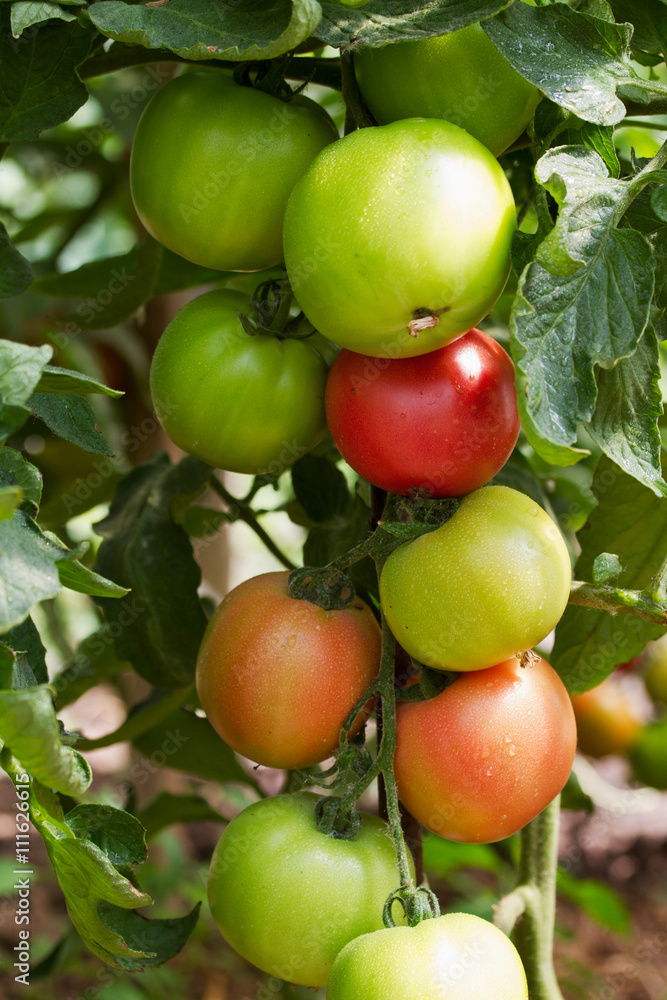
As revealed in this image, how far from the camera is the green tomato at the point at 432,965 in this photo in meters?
0.44

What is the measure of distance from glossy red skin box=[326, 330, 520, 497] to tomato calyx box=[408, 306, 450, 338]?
72 mm

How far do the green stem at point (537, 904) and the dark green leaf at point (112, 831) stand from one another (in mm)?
341

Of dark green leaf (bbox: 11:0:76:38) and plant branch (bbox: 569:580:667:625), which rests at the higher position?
dark green leaf (bbox: 11:0:76:38)

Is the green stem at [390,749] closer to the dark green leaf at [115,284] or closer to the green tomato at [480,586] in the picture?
the green tomato at [480,586]

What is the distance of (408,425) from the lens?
0.52 m

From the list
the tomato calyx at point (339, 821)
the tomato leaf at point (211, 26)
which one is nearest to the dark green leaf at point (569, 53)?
the tomato leaf at point (211, 26)

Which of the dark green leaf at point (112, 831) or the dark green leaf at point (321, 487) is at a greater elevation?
the dark green leaf at point (112, 831)

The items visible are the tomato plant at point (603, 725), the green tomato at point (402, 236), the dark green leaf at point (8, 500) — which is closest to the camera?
the dark green leaf at point (8, 500)

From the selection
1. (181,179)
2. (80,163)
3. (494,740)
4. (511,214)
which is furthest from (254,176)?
(80,163)

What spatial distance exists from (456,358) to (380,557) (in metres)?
0.14

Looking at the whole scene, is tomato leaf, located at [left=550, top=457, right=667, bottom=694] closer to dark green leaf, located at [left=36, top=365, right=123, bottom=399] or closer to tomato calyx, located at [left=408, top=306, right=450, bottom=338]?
tomato calyx, located at [left=408, top=306, right=450, bottom=338]

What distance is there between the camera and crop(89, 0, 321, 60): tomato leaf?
17.0 inches

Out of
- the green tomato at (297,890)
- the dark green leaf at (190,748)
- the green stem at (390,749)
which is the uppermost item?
the green stem at (390,749)

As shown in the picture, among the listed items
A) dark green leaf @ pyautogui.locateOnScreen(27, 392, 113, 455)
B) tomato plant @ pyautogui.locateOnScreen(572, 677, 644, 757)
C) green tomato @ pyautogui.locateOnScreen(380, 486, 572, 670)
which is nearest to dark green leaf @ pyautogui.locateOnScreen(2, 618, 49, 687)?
dark green leaf @ pyautogui.locateOnScreen(27, 392, 113, 455)
